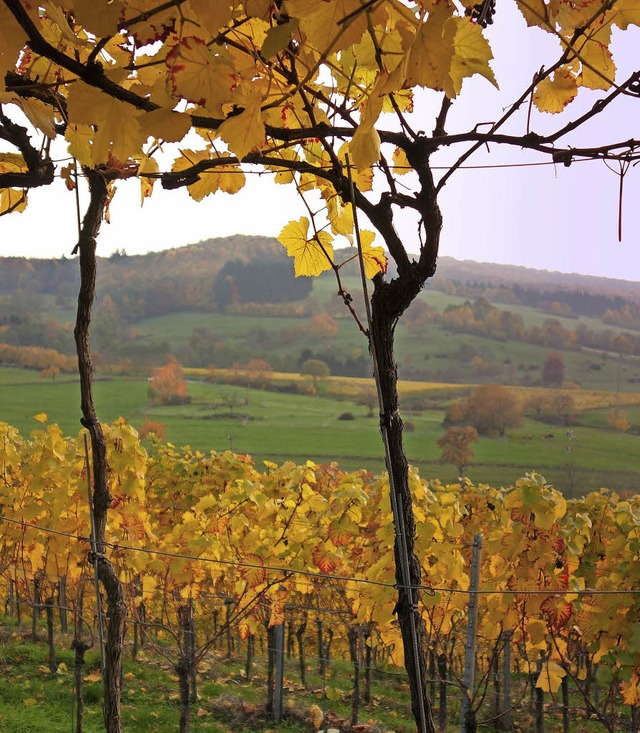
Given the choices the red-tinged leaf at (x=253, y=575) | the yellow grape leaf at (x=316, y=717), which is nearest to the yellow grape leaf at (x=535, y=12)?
the red-tinged leaf at (x=253, y=575)

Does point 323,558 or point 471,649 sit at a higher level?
point 471,649

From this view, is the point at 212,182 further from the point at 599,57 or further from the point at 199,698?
the point at 199,698

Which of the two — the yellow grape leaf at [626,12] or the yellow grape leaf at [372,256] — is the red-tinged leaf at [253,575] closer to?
the yellow grape leaf at [372,256]

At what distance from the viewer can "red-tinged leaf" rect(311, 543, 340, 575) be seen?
15.8 ft

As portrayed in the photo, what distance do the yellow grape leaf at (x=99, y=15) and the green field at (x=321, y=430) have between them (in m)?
44.6

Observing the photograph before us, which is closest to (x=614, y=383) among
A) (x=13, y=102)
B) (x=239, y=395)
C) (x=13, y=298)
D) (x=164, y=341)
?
(x=239, y=395)

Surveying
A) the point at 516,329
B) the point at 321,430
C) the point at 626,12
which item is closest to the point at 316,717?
the point at 626,12

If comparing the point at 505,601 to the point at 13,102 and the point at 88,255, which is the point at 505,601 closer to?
the point at 88,255

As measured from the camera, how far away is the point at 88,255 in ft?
6.75

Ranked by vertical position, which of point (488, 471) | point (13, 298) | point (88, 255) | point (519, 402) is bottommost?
point (488, 471)

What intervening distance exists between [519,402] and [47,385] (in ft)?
123

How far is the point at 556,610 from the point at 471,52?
3856mm

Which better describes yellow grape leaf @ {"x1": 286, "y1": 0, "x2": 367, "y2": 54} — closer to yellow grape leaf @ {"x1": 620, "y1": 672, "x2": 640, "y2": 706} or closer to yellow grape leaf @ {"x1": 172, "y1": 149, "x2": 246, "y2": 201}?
Answer: yellow grape leaf @ {"x1": 172, "y1": 149, "x2": 246, "y2": 201}

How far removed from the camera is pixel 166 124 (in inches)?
31.6
